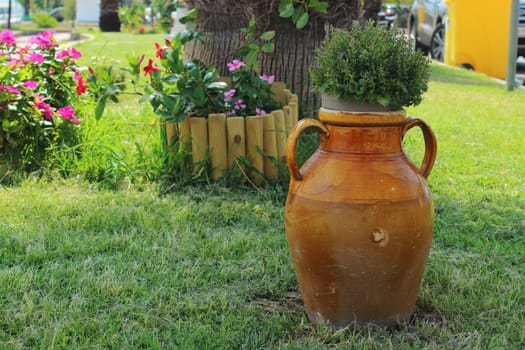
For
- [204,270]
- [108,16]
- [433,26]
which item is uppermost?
[108,16]

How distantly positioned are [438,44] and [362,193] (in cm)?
1131

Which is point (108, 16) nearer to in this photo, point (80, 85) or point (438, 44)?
point (438, 44)

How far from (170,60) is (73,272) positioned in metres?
1.77

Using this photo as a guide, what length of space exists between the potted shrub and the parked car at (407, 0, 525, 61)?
29.8 feet

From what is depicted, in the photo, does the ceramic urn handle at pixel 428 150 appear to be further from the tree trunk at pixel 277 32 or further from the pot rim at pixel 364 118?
the tree trunk at pixel 277 32

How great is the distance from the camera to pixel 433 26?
12.9 m

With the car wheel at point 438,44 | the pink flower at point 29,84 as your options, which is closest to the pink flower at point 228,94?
the pink flower at point 29,84

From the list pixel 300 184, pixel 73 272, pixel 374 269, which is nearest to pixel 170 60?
pixel 73 272

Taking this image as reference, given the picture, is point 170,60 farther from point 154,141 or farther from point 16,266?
point 16,266

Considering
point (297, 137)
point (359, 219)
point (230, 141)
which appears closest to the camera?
point (359, 219)

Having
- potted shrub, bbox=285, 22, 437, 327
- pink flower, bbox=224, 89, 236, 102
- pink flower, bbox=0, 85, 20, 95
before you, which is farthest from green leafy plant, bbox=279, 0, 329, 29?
potted shrub, bbox=285, 22, 437, 327

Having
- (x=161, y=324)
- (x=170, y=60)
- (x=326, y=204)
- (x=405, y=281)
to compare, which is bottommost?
(x=161, y=324)

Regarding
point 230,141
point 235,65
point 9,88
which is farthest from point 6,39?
point 230,141

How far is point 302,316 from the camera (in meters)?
2.84
